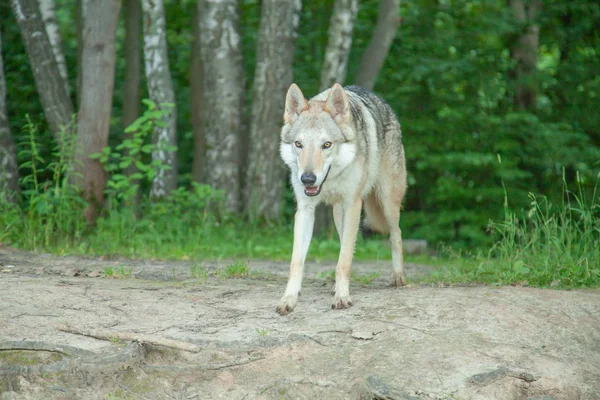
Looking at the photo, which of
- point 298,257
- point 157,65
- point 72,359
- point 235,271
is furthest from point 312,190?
point 157,65

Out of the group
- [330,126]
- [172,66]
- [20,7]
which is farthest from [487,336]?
[172,66]

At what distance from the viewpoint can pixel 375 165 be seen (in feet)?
23.3

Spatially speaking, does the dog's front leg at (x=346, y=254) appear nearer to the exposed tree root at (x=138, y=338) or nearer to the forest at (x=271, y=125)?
the exposed tree root at (x=138, y=338)

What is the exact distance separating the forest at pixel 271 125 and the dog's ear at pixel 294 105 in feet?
7.63

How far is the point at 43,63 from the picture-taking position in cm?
1130

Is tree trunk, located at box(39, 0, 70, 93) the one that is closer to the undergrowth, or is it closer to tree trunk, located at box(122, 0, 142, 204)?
tree trunk, located at box(122, 0, 142, 204)

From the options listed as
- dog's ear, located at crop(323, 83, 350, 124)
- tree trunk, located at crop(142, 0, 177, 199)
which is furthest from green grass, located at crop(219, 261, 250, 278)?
tree trunk, located at crop(142, 0, 177, 199)

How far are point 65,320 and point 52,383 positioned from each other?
2.56ft

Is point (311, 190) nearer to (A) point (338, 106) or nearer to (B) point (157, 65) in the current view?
(A) point (338, 106)

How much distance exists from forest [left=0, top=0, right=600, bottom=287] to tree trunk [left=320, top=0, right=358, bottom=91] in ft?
0.08

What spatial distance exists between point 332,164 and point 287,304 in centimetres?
119

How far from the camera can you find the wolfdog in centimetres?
611

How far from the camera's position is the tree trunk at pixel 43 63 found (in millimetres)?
11227

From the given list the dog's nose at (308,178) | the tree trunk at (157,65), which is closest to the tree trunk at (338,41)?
the tree trunk at (157,65)
